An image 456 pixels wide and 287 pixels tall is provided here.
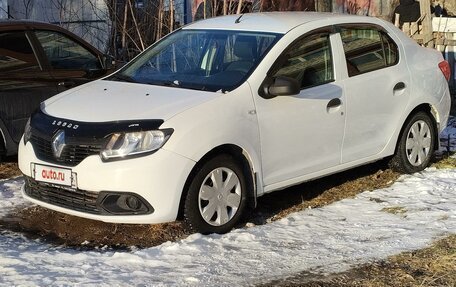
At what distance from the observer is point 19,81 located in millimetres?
7504

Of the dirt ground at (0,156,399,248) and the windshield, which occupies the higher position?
the windshield

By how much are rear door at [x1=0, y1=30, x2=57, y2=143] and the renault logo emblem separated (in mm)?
2194

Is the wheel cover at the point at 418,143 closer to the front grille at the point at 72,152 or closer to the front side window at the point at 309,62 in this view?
the front side window at the point at 309,62

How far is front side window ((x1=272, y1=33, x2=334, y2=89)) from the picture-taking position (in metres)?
6.11

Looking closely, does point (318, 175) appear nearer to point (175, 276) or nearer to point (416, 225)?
point (416, 225)

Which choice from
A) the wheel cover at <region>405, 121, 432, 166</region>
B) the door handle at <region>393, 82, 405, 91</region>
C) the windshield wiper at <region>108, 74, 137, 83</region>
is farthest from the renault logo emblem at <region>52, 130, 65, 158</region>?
the wheel cover at <region>405, 121, 432, 166</region>

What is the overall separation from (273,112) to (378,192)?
164 centimetres

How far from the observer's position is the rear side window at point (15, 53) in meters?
7.46

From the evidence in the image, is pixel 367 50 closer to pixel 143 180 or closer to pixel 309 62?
pixel 309 62

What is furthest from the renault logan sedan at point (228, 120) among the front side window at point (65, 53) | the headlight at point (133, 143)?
the front side window at point (65, 53)

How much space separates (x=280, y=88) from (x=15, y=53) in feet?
10.7

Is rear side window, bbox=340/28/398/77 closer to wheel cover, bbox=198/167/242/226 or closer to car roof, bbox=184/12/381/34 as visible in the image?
car roof, bbox=184/12/381/34

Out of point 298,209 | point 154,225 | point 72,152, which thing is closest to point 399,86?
point 298,209

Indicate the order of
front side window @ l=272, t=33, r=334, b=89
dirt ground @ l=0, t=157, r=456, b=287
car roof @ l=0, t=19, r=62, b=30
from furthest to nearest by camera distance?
1. car roof @ l=0, t=19, r=62, b=30
2. front side window @ l=272, t=33, r=334, b=89
3. dirt ground @ l=0, t=157, r=456, b=287
